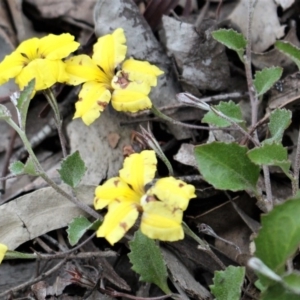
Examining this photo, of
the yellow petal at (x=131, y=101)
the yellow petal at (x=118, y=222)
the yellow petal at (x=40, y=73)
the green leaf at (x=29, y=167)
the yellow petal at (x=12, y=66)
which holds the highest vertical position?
the yellow petal at (x=12, y=66)

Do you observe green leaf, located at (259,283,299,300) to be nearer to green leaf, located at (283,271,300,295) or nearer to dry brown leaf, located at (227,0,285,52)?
green leaf, located at (283,271,300,295)

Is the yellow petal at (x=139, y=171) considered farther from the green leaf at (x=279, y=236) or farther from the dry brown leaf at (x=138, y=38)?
the dry brown leaf at (x=138, y=38)

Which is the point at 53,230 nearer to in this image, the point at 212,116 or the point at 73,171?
the point at 73,171

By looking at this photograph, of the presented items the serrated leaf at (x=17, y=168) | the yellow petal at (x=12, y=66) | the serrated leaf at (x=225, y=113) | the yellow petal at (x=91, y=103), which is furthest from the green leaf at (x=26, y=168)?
the serrated leaf at (x=225, y=113)

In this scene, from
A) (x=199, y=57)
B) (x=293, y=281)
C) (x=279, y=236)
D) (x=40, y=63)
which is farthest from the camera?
(x=199, y=57)

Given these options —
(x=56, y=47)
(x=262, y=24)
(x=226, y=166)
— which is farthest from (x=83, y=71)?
(x=262, y=24)

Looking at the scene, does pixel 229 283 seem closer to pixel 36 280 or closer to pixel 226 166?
Answer: pixel 226 166

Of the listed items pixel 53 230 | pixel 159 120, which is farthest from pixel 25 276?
pixel 159 120
